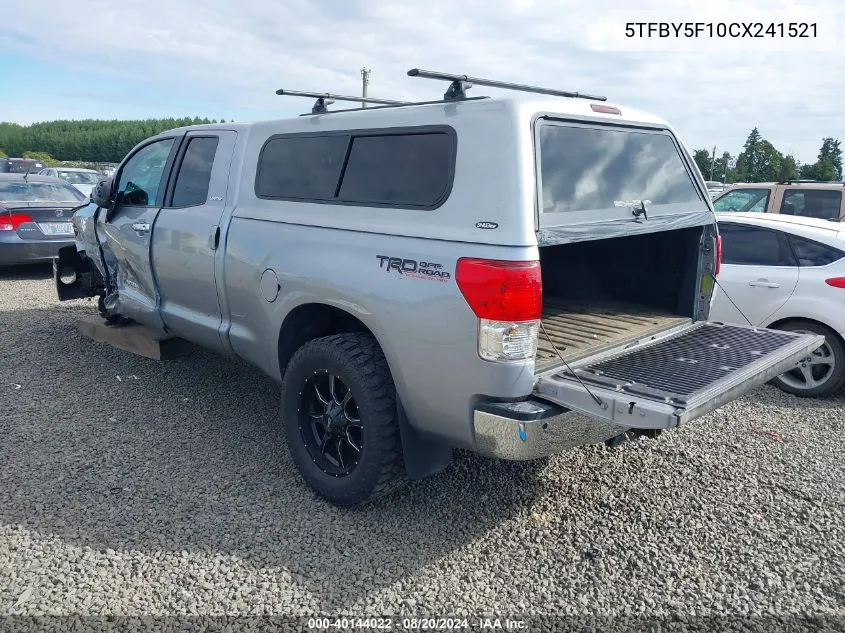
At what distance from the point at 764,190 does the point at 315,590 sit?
8727 mm

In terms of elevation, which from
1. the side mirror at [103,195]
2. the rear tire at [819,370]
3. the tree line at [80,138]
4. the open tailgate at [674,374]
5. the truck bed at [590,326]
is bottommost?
the rear tire at [819,370]

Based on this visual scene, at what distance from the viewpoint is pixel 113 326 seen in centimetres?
573

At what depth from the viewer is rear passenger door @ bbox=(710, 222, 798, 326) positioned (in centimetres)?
543

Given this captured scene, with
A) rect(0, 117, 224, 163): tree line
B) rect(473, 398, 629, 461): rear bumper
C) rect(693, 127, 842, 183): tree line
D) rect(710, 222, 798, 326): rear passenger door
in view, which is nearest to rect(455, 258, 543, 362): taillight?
rect(473, 398, 629, 461): rear bumper

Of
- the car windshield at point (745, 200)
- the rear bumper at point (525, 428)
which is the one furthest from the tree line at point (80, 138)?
the rear bumper at point (525, 428)

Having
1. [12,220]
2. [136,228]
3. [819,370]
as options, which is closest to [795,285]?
[819,370]

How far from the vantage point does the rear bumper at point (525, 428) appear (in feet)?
8.80

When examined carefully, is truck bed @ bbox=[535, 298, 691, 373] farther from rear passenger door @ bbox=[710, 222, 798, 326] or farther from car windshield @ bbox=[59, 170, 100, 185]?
car windshield @ bbox=[59, 170, 100, 185]

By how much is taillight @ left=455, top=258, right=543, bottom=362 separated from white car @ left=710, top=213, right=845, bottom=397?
9.65 ft

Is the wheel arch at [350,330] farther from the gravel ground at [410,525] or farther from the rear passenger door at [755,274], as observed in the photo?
the rear passenger door at [755,274]

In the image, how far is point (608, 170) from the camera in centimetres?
338

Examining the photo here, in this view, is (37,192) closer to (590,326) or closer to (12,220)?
(12,220)

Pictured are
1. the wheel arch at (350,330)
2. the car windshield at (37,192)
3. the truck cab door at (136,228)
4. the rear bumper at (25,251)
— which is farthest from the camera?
the car windshield at (37,192)

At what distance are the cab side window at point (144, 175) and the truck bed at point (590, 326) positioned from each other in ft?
10.1
